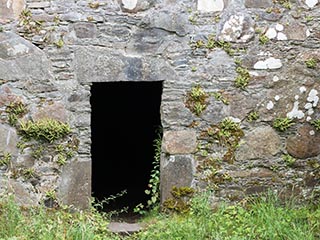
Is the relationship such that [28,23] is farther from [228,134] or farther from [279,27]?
[279,27]

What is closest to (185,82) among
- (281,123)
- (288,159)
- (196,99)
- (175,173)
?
(196,99)

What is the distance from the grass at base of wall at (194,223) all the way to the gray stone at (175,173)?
181 mm

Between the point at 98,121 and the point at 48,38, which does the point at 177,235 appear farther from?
the point at 98,121

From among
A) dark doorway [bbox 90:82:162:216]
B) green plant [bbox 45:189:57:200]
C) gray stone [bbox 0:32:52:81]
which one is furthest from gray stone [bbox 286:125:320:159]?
dark doorway [bbox 90:82:162:216]

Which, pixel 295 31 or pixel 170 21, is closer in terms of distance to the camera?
pixel 170 21

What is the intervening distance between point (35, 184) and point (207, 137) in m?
1.53

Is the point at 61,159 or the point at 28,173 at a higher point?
the point at 61,159

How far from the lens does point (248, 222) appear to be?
15.8ft

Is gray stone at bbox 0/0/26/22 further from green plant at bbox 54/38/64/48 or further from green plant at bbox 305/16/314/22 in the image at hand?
green plant at bbox 305/16/314/22

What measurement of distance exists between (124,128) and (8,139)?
318 centimetres

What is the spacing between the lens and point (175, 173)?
513 cm

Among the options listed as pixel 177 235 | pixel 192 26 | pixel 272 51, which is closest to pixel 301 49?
pixel 272 51

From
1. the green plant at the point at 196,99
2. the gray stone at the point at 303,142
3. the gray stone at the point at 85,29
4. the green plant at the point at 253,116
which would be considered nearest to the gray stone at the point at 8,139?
the gray stone at the point at 85,29

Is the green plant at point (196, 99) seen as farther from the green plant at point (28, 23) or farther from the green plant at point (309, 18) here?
the green plant at point (28, 23)
